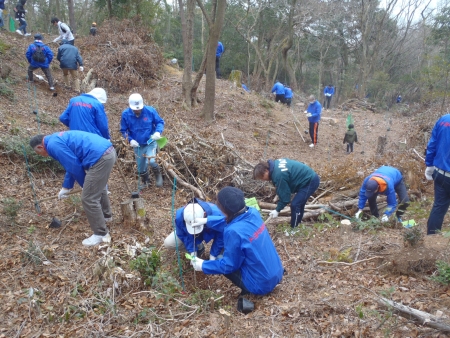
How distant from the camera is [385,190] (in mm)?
5273

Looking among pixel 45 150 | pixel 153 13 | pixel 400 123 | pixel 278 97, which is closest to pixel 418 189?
pixel 45 150

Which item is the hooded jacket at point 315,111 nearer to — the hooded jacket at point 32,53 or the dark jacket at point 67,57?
the dark jacket at point 67,57

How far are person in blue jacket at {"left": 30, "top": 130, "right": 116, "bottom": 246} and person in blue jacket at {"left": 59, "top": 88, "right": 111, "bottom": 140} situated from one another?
3.19ft

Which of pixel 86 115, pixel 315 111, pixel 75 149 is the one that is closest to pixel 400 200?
pixel 75 149

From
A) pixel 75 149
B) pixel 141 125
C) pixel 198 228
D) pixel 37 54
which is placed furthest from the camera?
pixel 37 54

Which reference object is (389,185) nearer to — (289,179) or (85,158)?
(289,179)

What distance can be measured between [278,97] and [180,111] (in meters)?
6.81

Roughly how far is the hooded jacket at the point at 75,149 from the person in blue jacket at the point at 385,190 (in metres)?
3.88

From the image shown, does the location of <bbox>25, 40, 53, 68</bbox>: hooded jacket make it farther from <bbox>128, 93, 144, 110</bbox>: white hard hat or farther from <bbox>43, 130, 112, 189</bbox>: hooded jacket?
<bbox>43, 130, 112, 189</bbox>: hooded jacket

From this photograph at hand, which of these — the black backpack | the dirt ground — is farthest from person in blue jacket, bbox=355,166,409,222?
the black backpack

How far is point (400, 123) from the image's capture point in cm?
1702

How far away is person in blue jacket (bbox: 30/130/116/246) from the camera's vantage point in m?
3.96

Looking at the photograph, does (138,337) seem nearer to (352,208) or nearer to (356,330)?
(356,330)

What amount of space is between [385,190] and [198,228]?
3.26 meters
